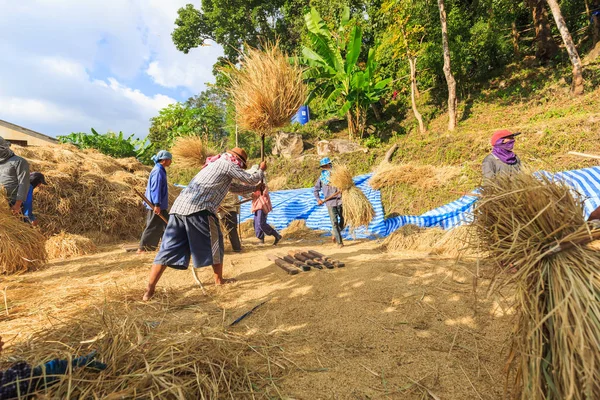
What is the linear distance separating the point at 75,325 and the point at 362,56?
14738 mm

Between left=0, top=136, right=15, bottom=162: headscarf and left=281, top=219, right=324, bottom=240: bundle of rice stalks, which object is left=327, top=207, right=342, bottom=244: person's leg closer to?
left=281, top=219, right=324, bottom=240: bundle of rice stalks

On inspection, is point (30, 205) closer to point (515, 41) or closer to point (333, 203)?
point (333, 203)

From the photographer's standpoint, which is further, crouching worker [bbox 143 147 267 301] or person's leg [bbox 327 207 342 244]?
person's leg [bbox 327 207 342 244]

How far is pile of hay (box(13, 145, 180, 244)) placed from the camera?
5.88 meters

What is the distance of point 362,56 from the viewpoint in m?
13.9

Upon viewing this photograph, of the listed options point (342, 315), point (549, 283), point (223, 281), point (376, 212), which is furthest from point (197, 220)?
point (376, 212)

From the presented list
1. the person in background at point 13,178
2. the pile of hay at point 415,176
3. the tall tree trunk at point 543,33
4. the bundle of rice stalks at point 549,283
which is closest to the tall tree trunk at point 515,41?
the tall tree trunk at point 543,33

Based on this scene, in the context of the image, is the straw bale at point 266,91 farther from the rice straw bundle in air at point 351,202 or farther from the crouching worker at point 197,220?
the rice straw bundle in air at point 351,202

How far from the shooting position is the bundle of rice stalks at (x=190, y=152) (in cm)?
545

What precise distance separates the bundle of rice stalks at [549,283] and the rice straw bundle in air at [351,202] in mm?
4226

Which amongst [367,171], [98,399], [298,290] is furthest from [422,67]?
[98,399]

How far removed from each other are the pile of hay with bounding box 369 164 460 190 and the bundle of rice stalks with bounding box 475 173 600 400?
19.0 feet

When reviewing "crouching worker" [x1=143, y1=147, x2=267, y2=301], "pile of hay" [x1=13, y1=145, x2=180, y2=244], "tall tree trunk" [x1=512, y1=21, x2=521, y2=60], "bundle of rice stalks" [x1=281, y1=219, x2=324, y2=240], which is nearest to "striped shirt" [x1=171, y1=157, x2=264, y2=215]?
"crouching worker" [x1=143, y1=147, x2=267, y2=301]

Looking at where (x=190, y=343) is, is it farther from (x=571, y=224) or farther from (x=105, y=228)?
(x=105, y=228)
